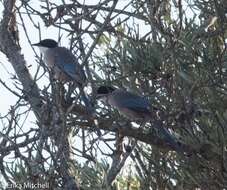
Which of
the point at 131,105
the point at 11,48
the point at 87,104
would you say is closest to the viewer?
the point at 87,104

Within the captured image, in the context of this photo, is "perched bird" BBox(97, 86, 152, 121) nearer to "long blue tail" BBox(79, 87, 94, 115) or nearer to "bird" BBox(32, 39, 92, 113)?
"bird" BBox(32, 39, 92, 113)

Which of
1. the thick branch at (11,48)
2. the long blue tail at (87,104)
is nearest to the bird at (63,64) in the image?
the long blue tail at (87,104)

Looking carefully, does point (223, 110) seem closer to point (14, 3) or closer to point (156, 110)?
point (156, 110)

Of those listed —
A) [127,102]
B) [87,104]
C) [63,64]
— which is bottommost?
[87,104]

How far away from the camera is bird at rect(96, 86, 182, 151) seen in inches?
147

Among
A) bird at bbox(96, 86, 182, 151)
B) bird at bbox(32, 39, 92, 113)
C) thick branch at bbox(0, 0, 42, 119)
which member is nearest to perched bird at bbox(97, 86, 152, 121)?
bird at bbox(96, 86, 182, 151)

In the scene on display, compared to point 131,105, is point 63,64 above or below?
above

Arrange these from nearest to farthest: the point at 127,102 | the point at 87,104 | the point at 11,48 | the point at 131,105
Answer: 1. the point at 87,104
2. the point at 11,48
3. the point at 127,102
4. the point at 131,105

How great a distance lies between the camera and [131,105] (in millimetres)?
4984

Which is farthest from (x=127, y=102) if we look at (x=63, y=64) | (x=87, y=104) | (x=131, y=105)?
(x=87, y=104)

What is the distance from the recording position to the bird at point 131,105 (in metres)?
3.74

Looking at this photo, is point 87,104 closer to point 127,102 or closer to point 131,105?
point 127,102

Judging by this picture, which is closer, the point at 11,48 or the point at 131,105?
the point at 11,48

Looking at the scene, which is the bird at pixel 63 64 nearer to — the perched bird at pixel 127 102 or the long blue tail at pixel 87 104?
the long blue tail at pixel 87 104
